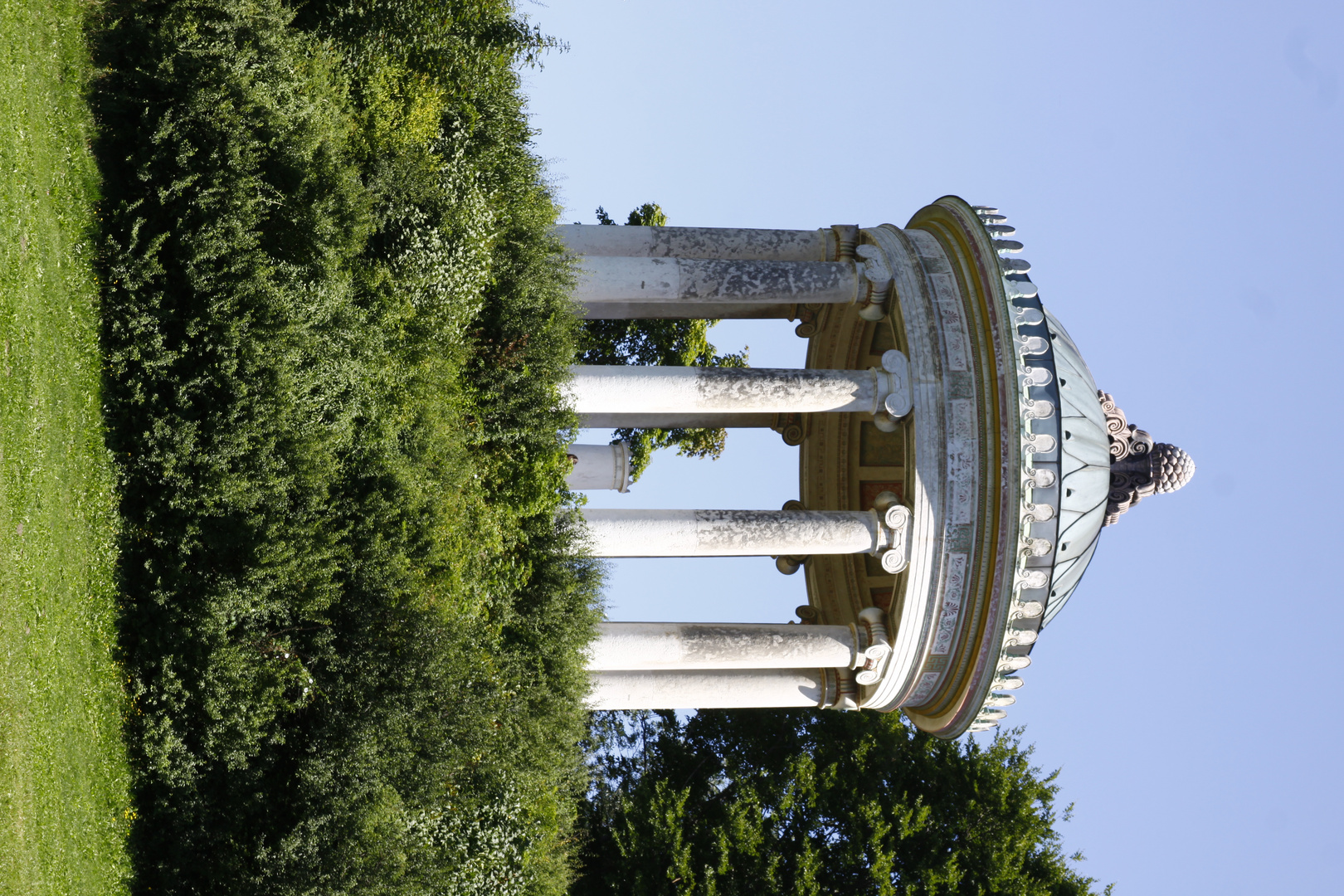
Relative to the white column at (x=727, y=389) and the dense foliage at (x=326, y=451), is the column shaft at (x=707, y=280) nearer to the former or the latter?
the dense foliage at (x=326, y=451)

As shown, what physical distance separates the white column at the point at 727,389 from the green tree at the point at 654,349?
40.5 feet

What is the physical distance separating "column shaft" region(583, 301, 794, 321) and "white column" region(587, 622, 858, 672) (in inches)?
266

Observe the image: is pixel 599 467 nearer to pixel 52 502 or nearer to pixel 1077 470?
pixel 1077 470

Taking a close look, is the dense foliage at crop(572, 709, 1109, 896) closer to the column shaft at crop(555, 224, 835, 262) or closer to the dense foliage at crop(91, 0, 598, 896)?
the dense foliage at crop(91, 0, 598, 896)

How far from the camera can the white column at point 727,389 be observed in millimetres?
24828

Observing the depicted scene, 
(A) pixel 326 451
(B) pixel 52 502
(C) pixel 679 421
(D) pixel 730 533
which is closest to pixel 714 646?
(D) pixel 730 533

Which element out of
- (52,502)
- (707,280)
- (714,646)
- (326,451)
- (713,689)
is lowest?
(713,689)

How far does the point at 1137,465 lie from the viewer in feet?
93.2

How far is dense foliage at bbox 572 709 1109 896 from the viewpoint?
1426 inches

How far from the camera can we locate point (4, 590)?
18.3 m

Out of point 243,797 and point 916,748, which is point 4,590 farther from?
point 916,748

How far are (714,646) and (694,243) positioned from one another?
332 inches

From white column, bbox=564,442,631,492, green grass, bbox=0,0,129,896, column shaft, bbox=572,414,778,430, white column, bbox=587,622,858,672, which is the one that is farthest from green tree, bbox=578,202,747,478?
green grass, bbox=0,0,129,896

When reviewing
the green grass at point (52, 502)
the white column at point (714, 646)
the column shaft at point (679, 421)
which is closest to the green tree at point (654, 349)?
the column shaft at point (679, 421)
